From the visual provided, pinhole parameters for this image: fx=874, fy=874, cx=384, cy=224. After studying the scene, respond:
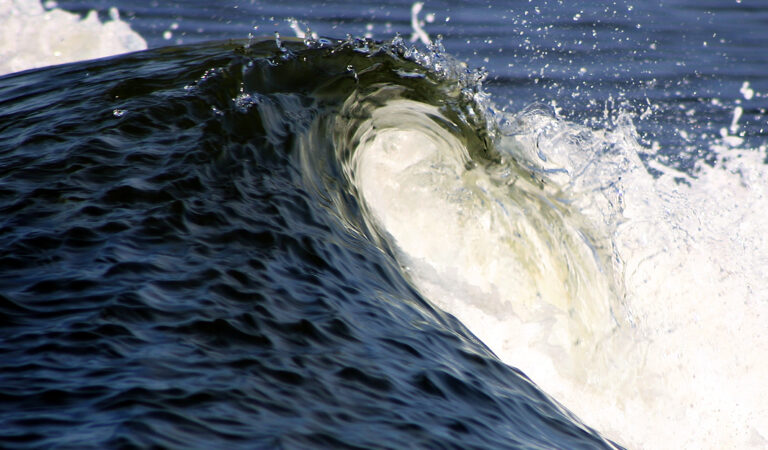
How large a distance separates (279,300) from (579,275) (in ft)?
8.24

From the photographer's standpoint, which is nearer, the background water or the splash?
the background water

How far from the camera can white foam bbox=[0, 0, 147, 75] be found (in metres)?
7.86

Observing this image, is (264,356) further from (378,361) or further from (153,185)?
(153,185)

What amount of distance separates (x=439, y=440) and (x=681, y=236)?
379 cm

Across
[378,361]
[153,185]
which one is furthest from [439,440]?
[153,185]

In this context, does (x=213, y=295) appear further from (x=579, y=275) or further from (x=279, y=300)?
(x=579, y=275)

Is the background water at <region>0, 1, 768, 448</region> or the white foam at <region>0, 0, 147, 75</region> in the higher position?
the white foam at <region>0, 0, 147, 75</region>

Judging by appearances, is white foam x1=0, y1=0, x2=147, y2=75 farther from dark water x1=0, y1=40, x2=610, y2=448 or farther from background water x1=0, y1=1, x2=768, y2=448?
dark water x1=0, y1=40, x2=610, y2=448

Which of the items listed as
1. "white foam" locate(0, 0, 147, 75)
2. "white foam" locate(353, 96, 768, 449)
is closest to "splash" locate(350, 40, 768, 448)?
"white foam" locate(353, 96, 768, 449)

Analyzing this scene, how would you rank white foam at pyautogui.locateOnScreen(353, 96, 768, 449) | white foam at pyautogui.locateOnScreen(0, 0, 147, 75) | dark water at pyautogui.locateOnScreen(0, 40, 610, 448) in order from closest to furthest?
dark water at pyautogui.locateOnScreen(0, 40, 610, 448)
white foam at pyautogui.locateOnScreen(353, 96, 768, 449)
white foam at pyautogui.locateOnScreen(0, 0, 147, 75)

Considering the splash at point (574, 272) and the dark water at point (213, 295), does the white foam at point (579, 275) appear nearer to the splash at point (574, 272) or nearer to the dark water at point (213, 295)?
the splash at point (574, 272)

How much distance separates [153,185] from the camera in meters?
3.54

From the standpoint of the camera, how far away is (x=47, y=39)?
319 inches

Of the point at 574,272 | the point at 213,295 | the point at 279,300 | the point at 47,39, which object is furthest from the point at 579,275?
the point at 47,39
